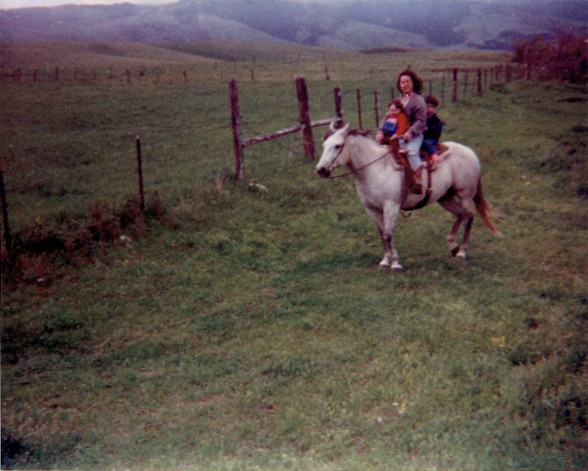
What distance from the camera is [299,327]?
22.3ft

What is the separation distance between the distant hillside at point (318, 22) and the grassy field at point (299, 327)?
75.7 inches

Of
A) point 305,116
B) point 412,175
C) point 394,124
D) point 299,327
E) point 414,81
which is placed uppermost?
point 414,81

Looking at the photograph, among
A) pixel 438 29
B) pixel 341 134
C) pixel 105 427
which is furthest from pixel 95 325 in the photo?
pixel 438 29

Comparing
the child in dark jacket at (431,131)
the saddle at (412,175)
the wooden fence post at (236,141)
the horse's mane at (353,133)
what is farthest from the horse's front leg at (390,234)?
the wooden fence post at (236,141)

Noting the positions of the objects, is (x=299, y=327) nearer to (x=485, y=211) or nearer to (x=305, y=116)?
(x=485, y=211)

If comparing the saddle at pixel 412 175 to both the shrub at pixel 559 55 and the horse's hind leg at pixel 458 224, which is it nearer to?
the horse's hind leg at pixel 458 224

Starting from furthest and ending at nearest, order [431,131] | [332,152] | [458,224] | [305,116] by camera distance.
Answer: [305,116]
[458,224]
[431,131]
[332,152]

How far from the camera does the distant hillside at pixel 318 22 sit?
8.80m

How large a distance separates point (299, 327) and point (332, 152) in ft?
8.38

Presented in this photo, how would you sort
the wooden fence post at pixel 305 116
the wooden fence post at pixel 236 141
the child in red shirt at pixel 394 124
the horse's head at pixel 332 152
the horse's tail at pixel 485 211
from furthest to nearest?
the wooden fence post at pixel 305 116
the wooden fence post at pixel 236 141
the horse's tail at pixel 485 211
the child in red shirt at pixel 394 124
the horse's head at pixel 332 152

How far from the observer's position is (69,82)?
34656 millimetres

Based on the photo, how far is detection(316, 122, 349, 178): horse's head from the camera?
7656 mm

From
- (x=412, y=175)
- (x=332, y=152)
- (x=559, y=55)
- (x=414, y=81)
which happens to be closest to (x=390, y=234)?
(x=412, y=175)

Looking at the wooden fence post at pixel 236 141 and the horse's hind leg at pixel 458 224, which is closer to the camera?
the horse's hind leg at pixel 458 224
